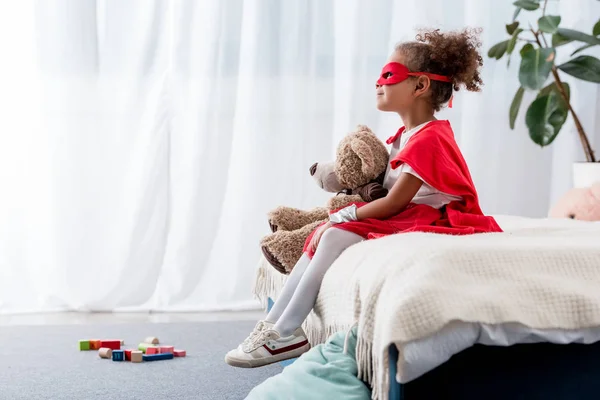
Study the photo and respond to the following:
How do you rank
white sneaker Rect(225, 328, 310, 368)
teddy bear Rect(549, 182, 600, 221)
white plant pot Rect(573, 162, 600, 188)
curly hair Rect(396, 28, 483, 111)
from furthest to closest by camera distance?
white plant pot Rect(573, 162, 600, 188) < teddy bear Rect(549, 182, 600, 221) < curly hair Rect(396, 28, 483, 111) < white sneaker Rect(225, 328, 310, 368)

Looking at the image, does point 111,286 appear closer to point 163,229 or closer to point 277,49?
point 163,229

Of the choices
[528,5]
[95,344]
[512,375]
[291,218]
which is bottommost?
[95,344]

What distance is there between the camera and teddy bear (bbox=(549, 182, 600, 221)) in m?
3.16

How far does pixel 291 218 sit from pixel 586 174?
5.12 feet

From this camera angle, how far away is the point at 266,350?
6.34 feet

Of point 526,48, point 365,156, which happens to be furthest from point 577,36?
point 365,156

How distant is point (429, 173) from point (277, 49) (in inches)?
72.6

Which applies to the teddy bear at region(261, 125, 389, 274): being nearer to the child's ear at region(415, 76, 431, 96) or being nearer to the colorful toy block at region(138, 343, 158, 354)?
the child's ear at region(415, 76, 431, 96)

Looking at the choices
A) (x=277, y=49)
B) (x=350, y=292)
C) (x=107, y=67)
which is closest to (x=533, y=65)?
(x=277, y=49)

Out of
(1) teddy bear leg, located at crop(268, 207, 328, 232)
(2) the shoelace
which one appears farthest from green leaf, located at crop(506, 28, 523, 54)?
(2) the shoelace

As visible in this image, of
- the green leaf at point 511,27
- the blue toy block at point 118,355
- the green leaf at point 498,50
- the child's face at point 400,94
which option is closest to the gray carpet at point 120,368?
the blue toy block at point 118,355

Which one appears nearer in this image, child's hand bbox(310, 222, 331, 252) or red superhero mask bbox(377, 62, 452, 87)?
child's hand bbox(310, 222, 331, 252)

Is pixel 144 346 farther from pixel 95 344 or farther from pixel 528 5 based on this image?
pixel 528 5

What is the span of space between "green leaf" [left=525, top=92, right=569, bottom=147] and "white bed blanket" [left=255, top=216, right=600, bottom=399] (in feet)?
6.21
